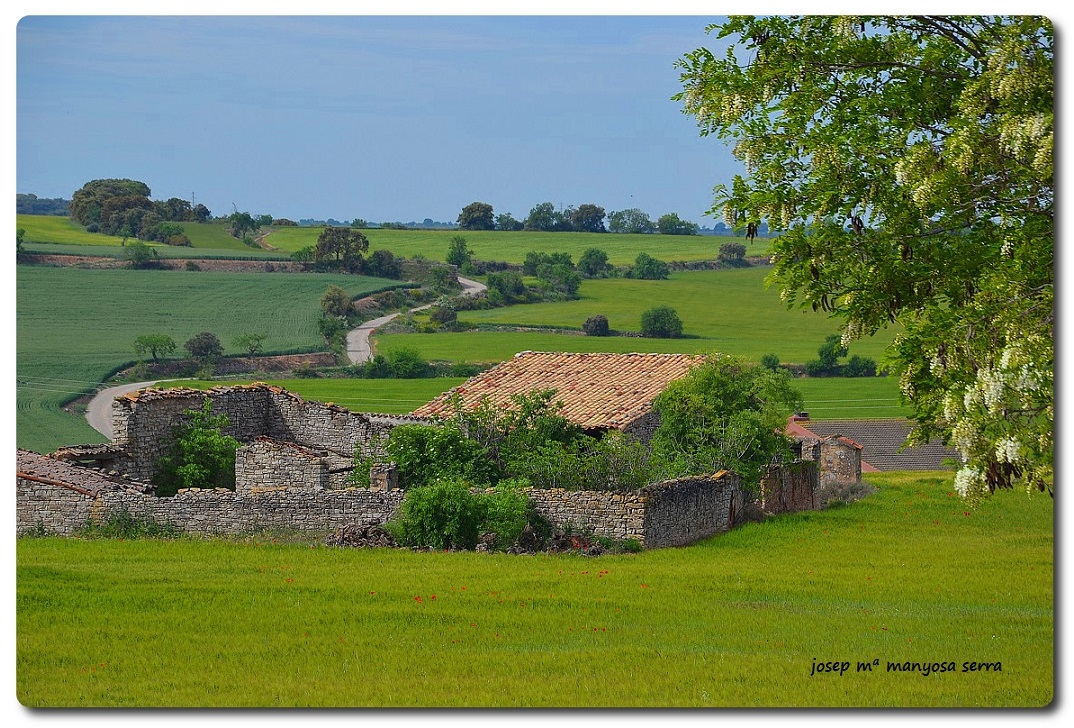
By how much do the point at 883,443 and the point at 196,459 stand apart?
60.3 ft

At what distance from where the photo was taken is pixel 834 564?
13359mm

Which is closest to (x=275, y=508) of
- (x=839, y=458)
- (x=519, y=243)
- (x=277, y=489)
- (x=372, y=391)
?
(x=277, y=489)

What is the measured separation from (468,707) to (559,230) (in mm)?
7378

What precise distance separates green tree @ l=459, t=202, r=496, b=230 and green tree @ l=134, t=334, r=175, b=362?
29.6ft

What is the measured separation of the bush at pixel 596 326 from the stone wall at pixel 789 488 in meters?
3.90

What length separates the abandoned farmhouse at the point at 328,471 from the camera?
554 inches

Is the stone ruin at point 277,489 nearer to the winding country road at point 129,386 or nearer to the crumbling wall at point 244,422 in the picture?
the crumbling wall at point 244,422

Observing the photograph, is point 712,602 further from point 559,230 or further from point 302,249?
point 302,249

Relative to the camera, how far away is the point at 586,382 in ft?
68.7

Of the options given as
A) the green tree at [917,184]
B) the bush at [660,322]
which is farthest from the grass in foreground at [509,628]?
the bush at [660,322]

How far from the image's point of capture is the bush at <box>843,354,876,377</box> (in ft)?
93.2

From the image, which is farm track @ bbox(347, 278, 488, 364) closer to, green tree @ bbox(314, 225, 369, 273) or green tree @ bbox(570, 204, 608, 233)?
green tree @ bbox(314, 225, 369, 273)

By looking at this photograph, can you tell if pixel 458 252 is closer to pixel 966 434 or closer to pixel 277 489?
pixel 277 489

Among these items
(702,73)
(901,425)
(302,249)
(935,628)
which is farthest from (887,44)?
(901,425)
